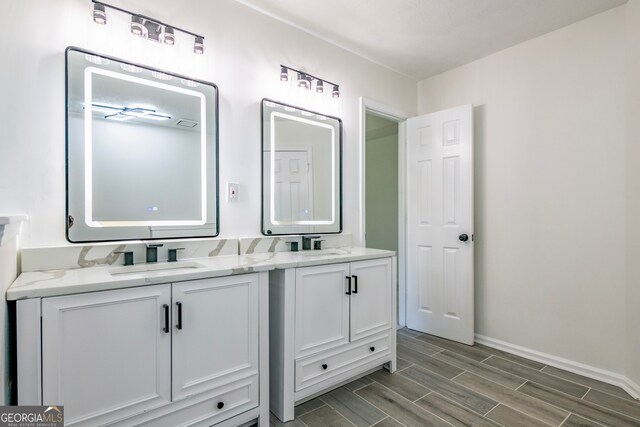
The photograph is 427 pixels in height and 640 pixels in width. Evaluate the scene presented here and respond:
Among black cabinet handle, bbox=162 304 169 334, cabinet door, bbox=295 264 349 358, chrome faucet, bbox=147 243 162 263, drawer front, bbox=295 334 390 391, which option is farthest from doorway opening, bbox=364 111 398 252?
black cabinet handle, bbox=162 304 169 334

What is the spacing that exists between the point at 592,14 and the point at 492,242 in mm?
1783

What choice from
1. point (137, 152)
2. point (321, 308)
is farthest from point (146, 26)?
point (321, 308)

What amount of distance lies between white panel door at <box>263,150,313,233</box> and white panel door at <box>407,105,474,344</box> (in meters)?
1.23

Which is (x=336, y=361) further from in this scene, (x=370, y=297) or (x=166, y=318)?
(x=166, y=318)

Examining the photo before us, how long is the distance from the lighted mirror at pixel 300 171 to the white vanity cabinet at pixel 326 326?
1.80 ft

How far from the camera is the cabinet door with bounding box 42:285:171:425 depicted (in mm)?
1145

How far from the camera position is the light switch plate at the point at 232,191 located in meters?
2.03

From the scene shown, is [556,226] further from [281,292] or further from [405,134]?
[281,292]

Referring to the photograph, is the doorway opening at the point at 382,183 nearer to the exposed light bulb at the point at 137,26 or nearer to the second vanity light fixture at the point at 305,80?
the second vanity light fixture at the point at 305,80

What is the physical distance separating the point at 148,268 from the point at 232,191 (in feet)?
2.25

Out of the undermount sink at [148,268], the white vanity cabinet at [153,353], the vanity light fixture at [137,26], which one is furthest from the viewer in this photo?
the vanity light fixture at [137,26]

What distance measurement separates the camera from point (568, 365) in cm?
235

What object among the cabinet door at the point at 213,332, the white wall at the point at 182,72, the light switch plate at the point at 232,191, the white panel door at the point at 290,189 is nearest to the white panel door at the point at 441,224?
the white wall at the point at 182,72

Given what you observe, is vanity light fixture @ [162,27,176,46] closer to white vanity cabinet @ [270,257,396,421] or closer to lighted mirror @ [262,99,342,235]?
lighted mirror @ [262,99,342,235]
